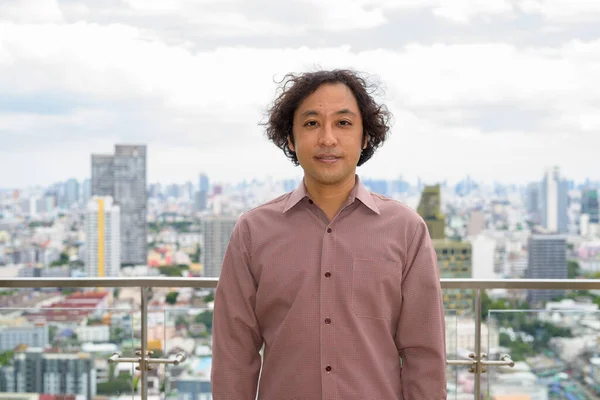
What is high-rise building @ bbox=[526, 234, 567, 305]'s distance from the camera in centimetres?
543

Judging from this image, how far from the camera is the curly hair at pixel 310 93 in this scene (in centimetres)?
161

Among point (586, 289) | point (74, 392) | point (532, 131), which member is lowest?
point (74, 392)

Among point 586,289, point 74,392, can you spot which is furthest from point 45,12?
point 586,289

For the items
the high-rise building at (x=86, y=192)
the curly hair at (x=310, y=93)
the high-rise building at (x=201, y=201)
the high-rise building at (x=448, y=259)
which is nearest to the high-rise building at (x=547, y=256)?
the high-rise building at (x=448, y=259)

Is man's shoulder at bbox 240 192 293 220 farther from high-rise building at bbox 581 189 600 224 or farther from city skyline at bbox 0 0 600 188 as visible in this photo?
city skyline at bbox 0 0 600 188

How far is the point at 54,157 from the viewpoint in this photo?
13.9 m

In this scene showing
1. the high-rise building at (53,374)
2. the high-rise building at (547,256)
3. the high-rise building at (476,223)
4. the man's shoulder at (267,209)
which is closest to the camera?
the man's shoulder at (267,209)

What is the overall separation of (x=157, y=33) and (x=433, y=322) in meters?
13.4

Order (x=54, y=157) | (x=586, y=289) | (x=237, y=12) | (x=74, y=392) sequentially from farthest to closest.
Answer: (x=54, y=157), (x=237, y=12), (x=74, y=392), (x=586, y=289)

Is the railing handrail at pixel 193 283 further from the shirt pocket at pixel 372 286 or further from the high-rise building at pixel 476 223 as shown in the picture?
the high-rise building at pixel 476 223

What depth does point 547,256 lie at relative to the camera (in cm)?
690

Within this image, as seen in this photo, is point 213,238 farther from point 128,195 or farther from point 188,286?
point 188,286

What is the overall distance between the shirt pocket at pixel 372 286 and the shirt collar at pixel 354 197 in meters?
0.15

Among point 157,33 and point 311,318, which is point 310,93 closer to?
point 311,318
